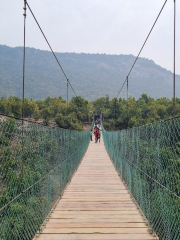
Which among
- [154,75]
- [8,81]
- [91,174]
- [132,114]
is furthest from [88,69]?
[91,174]

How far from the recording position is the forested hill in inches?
4609

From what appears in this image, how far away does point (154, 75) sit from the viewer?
18188 centimetres

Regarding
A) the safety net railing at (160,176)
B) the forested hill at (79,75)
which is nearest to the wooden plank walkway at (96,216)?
the safety net railing at (160,176)

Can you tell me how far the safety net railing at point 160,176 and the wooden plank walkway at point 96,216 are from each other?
0.61 ft

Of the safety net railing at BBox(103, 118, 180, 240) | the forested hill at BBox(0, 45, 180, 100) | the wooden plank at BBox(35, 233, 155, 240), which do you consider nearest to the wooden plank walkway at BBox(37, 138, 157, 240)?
the wooden plank at BBox(35, 233, 155, 240)

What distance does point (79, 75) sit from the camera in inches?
5802

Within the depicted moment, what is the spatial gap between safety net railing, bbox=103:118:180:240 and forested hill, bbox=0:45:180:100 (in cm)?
9883

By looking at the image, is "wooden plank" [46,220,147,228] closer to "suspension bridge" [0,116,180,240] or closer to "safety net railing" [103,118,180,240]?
"suspension bridge" [0,116,180,240]

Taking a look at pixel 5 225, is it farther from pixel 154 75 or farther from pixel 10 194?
pixel 154 75

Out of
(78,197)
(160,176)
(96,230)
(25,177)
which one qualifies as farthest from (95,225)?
(78,197)

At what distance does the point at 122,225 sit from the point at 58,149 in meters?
1.49

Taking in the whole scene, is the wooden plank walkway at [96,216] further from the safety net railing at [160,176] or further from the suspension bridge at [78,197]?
the safety net railing at [160,176]

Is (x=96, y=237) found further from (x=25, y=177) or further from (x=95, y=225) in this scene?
(x=25, y=177)

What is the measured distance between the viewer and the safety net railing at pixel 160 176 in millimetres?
2314
